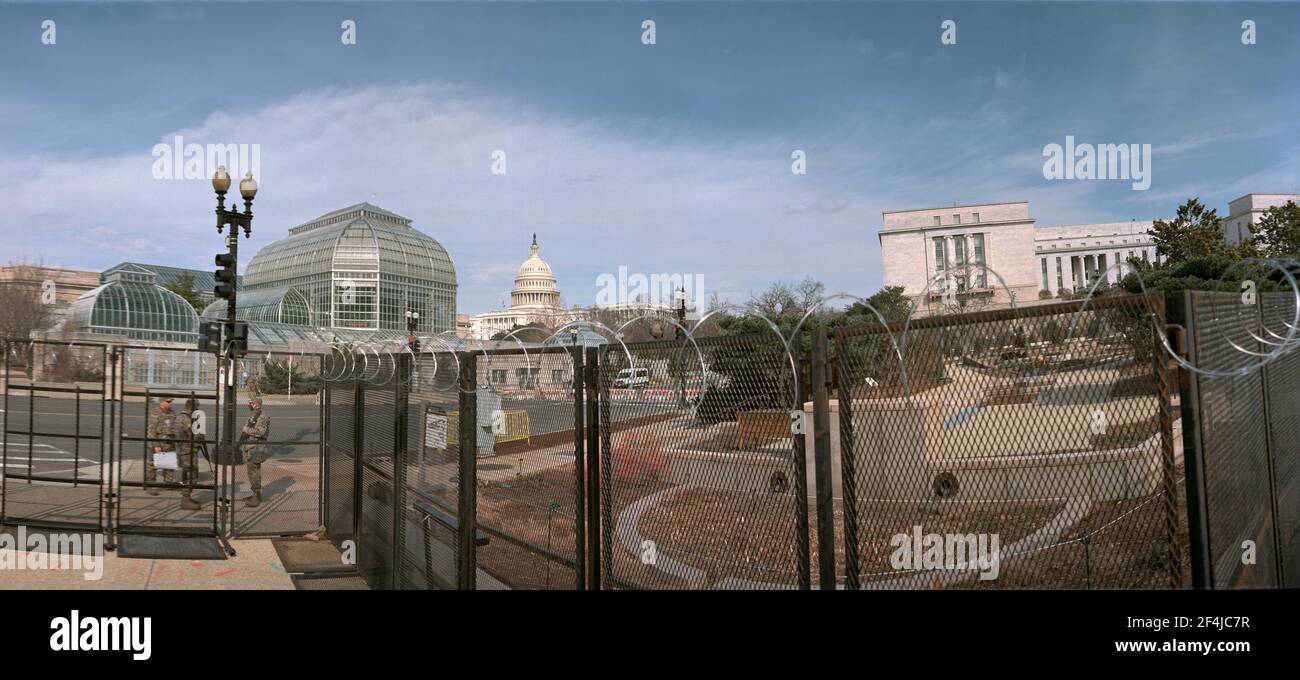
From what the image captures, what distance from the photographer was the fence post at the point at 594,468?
4.72m

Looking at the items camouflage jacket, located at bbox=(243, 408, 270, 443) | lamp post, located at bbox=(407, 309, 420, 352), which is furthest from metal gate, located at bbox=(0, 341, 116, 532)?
lamp post, located at bbox=(407, 309, 420, 352)

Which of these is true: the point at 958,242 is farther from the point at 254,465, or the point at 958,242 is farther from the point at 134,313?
the point at 254,465

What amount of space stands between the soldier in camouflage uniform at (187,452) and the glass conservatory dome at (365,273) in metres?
56.9

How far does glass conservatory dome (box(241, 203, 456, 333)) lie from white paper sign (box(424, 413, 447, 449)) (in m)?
63.2

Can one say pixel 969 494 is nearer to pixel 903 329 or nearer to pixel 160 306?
pixel 903 329

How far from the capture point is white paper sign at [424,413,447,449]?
6.74m

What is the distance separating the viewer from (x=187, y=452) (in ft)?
39.2

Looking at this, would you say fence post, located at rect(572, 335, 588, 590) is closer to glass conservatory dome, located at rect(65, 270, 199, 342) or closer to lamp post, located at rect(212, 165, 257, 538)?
lamp post, located at rect(212, 165, 257, 538)

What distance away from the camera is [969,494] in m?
3.43

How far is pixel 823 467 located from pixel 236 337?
13.3 metres

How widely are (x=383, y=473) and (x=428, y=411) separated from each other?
4.97ft

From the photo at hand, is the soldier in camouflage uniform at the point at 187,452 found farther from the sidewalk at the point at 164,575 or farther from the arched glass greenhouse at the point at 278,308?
the arched glass greenhouse at the point at 278,308

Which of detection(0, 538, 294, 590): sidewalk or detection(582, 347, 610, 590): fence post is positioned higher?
detection(582, 347, 610, 590): fence post
